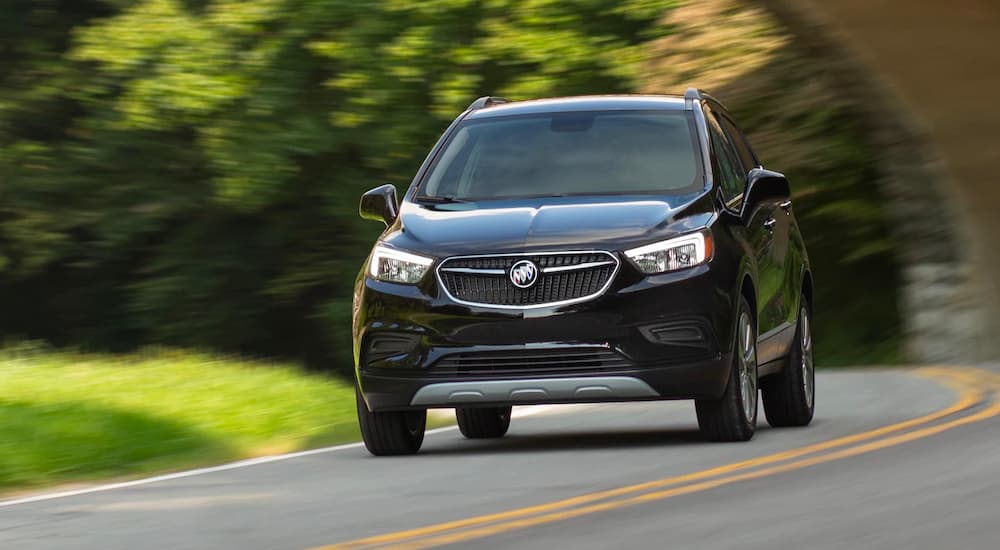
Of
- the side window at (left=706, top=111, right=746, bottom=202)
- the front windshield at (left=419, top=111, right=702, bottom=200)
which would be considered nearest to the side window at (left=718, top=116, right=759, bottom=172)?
the side window at (left=706, top=111, right=746, bottom=202)

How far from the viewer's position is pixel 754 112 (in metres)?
23.9

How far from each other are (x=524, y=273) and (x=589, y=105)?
1966 mm

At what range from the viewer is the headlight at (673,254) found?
1057 cm

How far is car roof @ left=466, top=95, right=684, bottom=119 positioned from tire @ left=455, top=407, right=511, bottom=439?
5.55 ft

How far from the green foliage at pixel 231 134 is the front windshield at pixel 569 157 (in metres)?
14.4

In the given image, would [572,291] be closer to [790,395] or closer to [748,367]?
[748,367]

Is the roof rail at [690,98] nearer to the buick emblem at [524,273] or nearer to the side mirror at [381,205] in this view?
the side mirror at [381,205]

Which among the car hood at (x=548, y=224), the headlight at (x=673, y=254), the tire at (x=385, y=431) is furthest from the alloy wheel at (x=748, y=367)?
the tire at (x=385, y=431)

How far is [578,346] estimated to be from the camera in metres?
10.6

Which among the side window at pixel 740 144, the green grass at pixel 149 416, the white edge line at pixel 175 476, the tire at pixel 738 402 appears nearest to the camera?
the white edge line at pixel 175 476

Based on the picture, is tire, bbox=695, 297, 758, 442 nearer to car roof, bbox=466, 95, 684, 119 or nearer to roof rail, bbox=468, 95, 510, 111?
car roof, bbox=466, 95, 684, 119

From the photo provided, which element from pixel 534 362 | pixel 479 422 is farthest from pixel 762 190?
pixel 479 422

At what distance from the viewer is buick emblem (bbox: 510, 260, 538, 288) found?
10539 mm

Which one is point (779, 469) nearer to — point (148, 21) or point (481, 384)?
point (481, 384)
